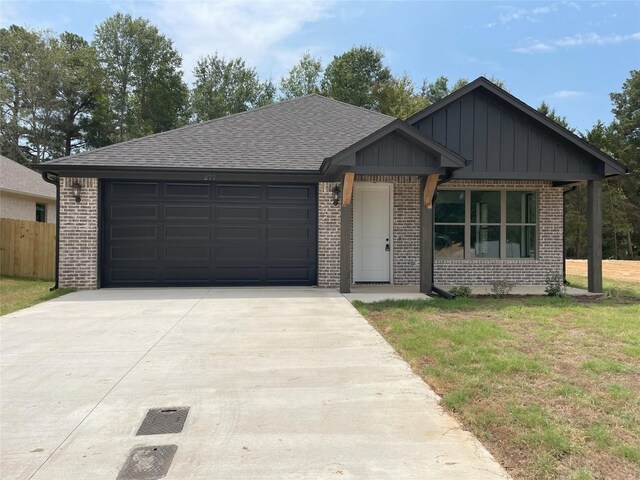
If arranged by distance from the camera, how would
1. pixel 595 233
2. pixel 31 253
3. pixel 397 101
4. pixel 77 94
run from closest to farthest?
pixel 595 233
pixel 31 253
pixel 397 101
pixel 77 94

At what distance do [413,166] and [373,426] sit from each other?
257 inches

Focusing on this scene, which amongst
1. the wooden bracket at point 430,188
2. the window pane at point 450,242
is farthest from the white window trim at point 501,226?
the wooden bracket at point 430,188

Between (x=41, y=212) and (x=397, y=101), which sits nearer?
(x=41, y=212)

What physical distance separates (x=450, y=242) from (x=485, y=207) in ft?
4.24

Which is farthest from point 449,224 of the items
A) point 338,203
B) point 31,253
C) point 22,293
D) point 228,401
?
point 31,253

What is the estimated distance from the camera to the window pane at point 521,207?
37.8ft

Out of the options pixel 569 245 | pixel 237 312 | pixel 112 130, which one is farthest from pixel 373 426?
pixel 112 130

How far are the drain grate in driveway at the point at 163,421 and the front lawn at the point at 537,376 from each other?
2.24 meters

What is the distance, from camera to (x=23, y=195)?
17250 mm

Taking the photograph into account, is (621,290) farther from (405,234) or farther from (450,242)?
(405,234)

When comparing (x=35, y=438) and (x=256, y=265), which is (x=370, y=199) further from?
(x=35, y=438)

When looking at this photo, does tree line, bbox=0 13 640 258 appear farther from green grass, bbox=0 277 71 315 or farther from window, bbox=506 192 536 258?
green grass, bbox=0 277 71 315

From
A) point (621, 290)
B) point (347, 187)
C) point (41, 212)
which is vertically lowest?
point (621, 290)

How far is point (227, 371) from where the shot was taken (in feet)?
15.6
